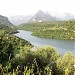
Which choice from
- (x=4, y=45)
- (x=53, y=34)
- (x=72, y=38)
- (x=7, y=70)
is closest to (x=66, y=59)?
(x=4, y=45)

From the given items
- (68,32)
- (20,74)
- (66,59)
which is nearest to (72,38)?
(68,32)

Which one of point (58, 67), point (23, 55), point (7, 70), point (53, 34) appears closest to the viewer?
point (7, 70)

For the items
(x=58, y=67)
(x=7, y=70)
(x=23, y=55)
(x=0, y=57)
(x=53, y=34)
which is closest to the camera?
(x=7, y=70)

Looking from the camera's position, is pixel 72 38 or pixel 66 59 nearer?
pixel 66 59

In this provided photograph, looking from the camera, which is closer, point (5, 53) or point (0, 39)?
point (5, 53)

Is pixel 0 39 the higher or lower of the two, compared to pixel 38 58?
higher

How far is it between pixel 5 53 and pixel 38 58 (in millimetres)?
3269

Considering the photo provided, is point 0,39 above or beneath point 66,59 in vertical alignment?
above

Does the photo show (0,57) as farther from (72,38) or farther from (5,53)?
(72,38)

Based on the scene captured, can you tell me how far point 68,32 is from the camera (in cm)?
10506

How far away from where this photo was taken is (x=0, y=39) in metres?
16.2

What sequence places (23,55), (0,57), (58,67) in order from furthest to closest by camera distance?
1. (23,55)
2. (58,67)
3. (0,57)

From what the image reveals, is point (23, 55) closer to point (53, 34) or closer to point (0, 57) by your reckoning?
point (0, 57)

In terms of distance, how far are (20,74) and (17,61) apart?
2.52 meters
